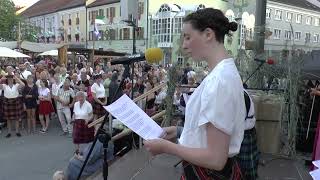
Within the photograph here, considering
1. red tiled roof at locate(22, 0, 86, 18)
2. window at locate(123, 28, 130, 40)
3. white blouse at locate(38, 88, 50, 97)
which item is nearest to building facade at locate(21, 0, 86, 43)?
red tiled roof at locate(22, 0, 86, 18)

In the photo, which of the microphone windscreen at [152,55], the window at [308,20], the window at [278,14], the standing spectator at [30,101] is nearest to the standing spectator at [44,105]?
the standing spectator at [30,101]

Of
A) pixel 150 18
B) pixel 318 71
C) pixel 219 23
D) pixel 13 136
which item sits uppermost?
pixel 150 18

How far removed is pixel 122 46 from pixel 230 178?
60.6 m

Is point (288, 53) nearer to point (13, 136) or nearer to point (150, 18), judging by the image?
point (13, 136)

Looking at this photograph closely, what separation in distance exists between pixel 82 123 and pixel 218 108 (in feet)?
24.2

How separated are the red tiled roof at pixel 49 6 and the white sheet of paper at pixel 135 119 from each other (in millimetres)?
69416

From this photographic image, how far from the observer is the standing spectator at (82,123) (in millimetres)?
8625

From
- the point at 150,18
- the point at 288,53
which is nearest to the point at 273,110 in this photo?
the point at 288,53

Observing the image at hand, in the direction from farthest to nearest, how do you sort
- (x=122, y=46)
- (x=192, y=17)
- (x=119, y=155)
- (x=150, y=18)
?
(x=122, y=46)
(x=150, y=18)
(x=119, y=155)
(x=192, y=17)

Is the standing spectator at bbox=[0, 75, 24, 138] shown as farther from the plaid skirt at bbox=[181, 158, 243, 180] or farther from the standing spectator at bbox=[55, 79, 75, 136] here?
the plaid skirt at bbox=[181, 158, 243, 180]

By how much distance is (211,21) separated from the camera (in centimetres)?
185

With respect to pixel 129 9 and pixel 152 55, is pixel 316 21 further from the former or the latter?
pixel 152 55

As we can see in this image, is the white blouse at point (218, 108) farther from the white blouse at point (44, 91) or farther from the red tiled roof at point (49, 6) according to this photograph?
the red tiled roof at point (49, 6)

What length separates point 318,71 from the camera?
6852mm
